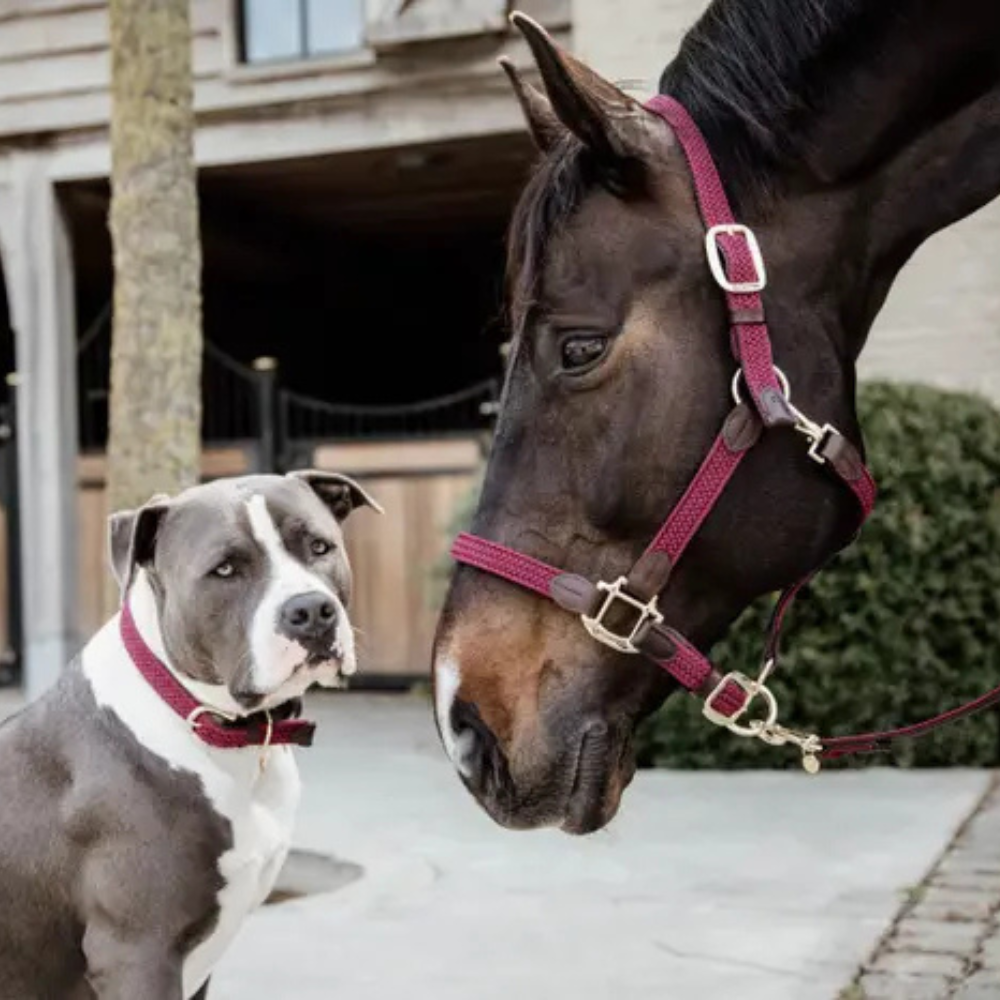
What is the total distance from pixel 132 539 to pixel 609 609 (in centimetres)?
102

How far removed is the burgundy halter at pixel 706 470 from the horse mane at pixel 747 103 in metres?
0.04

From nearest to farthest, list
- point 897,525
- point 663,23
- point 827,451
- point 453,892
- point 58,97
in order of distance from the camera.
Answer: point 827,451
point 453,892
point 897,525
point 663,23
point 58,97

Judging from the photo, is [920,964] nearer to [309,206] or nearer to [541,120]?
[541,120]

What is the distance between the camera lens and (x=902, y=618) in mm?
6426

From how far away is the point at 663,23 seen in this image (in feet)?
27.0

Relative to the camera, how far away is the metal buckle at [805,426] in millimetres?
1835

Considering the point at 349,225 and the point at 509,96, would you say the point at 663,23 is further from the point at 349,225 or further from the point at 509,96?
the point at 349,225

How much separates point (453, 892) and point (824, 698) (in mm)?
2249

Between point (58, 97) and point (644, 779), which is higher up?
point (58, 97)

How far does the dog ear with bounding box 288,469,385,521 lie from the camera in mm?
2807

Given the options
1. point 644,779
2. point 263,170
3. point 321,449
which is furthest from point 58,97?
point 644,779

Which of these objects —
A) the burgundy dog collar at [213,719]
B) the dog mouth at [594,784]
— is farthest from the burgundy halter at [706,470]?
Answer: the burgundy dog collar at [213,719]

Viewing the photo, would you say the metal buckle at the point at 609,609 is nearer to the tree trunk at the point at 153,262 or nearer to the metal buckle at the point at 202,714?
the metal buckle at the point at 202,714

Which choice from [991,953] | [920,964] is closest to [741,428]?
[920,964]
